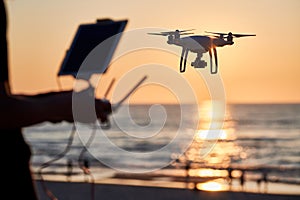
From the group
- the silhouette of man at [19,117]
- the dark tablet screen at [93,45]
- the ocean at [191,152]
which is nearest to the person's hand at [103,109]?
the silhouette of man at [19,117]

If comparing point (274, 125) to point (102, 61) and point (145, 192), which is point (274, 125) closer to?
point (145, 192)

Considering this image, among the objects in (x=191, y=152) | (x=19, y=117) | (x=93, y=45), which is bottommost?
(x=191, y=152)

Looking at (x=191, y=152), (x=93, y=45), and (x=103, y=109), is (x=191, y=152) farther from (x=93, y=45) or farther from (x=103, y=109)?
(x=103, y=109)

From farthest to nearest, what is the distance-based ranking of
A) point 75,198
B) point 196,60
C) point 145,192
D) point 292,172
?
point 292,172 < point 145,192 < point 75,198 < point 196,60

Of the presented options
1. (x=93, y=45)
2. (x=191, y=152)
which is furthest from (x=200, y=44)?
(x=191, y=152)

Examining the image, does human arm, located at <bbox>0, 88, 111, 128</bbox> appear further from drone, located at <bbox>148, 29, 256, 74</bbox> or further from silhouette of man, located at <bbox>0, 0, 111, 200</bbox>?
drone, located at <bbox>148, 29, 256, 74</bbox>

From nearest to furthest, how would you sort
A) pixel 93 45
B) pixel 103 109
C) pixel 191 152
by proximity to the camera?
pixel 103 109 → pixel 93 45 → pixel 191 152

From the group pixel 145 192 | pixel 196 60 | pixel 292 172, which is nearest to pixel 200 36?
pixel 196 60
